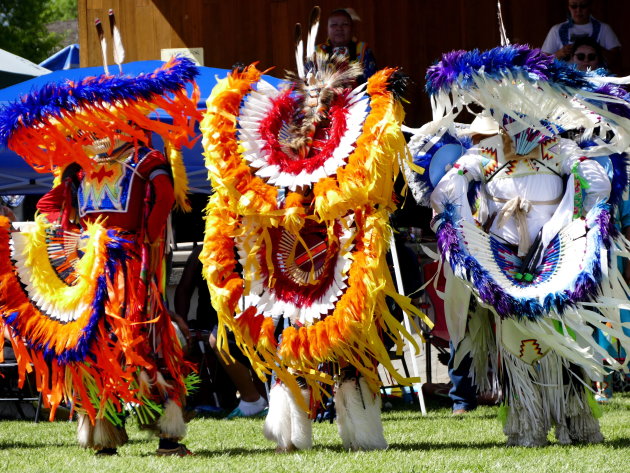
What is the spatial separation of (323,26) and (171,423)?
5.28m

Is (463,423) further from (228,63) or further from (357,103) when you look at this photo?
(228,63)

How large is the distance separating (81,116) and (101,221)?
0.52m

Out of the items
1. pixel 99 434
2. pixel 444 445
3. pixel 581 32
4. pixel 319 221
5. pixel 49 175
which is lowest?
pixel 444 445

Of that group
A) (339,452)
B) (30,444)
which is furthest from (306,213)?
(30,444)

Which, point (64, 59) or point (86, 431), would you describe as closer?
point (86, 431)

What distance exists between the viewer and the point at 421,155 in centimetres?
586

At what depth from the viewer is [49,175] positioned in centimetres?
841

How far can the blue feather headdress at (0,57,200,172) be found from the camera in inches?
204

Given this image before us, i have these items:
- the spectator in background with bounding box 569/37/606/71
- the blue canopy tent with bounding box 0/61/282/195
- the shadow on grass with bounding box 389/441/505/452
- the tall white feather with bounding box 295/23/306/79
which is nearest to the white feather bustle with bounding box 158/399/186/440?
the shadow on grass with bounding box 389/441/505/452

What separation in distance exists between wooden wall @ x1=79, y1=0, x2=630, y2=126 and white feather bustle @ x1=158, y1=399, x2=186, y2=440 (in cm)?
499

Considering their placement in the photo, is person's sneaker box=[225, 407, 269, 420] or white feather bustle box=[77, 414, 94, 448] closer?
white feather bustle box=[77, 414, 94, 448]

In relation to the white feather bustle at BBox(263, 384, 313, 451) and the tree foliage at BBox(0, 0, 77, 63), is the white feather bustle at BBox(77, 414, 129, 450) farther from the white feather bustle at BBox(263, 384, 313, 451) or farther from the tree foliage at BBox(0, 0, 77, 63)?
the tree foliage at BBox(0, 0, 77, 63)

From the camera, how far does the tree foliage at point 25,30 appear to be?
22531 millimetres

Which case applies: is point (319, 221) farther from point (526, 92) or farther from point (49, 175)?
point (49, 175)
